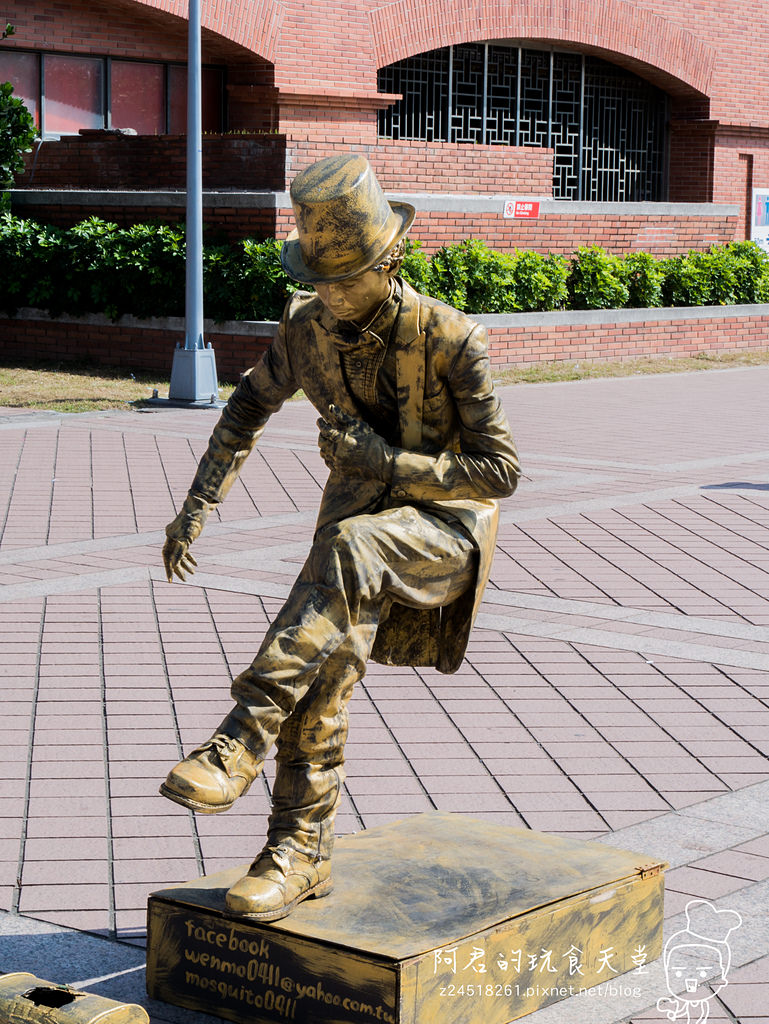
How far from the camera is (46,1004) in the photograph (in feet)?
9.53

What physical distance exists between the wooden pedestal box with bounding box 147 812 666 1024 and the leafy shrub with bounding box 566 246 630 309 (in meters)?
15.6

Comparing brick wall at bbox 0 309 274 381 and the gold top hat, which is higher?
the gold top hat

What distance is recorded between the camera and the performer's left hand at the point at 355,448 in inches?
133

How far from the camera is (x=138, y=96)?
21.3 meters

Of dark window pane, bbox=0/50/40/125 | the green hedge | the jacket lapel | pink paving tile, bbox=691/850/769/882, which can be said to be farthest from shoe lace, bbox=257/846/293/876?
dark window pane, bbox=0/50/40/125

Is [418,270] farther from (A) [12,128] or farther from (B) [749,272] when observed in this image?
(B) [749,272]

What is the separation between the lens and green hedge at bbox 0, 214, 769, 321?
15.8 meters

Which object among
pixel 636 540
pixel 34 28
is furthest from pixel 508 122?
pixel 636 540

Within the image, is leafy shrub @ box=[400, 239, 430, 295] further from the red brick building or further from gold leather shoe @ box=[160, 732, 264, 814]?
gold leather shoe @ box=[160, 732, 264, 814]

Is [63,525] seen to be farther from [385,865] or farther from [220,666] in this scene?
[385,865]

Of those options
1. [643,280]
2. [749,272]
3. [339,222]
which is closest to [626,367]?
[643,280]

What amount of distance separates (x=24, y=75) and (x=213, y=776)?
1891cm

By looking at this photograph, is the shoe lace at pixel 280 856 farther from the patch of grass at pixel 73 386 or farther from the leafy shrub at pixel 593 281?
the leafy shrub at pixel 593 281

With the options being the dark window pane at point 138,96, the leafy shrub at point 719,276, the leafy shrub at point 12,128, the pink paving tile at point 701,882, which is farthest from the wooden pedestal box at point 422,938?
the dark window pane at point 138,96
